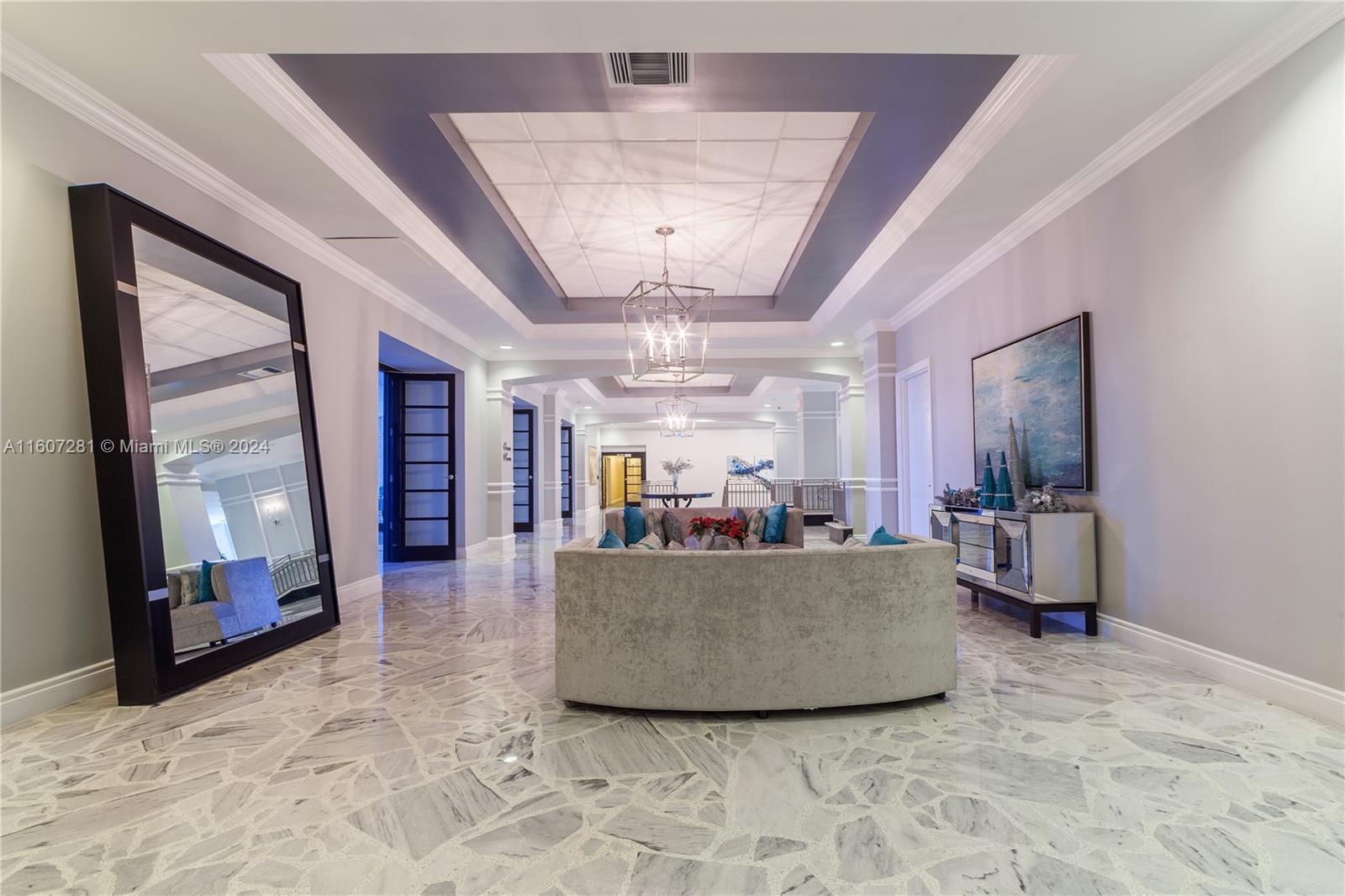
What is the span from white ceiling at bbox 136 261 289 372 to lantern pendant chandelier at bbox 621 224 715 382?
94.3 inches

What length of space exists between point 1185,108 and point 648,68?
8.65 ft

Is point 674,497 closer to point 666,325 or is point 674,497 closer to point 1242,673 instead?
point 666,325

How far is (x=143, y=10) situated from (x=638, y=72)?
2001mm

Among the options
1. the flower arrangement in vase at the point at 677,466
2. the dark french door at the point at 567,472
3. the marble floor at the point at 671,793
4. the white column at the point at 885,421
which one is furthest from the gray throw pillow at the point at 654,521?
the flower arrangement in vase at the point at 677,466

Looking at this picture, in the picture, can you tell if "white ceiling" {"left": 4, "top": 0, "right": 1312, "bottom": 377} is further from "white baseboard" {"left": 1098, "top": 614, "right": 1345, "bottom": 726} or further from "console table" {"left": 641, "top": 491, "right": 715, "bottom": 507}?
"console table" {"left": 641, "top": 491, "right": 715, "bottom": 507}

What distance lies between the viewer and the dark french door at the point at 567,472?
15789 millimetres

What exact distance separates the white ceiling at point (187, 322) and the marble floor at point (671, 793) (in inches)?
68.2

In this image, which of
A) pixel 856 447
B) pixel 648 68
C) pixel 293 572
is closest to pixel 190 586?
pixel 293 572

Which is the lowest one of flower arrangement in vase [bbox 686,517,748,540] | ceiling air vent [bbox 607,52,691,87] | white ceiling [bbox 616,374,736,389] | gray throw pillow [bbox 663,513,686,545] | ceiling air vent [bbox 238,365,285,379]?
gray throw pillow [bbox 663,513,686,545]

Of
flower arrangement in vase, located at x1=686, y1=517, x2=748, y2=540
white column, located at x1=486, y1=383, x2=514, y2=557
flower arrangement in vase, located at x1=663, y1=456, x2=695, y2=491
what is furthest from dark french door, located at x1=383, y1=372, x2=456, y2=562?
flower arrangement in vase, located at x1=663, y1=456, x2=695, y2=491

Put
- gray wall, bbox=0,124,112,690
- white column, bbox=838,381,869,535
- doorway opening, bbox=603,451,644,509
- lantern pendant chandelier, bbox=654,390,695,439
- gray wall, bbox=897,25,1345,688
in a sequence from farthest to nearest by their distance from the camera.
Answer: doorway opening, bbox=603,451,644,509 → lantern pendant chandelier, bbox=654,390,695,439 → white column, bbox=838,381,869,535 → gray wall, bbox=0,124,112,690 → gray wall, bbox=897,25,1345,688

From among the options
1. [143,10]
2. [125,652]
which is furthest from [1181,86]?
[125,652]

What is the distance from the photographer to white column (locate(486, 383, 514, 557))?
9.05 metres

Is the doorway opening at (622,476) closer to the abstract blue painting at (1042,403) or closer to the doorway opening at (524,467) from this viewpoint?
the doorway opening at (524,467)
